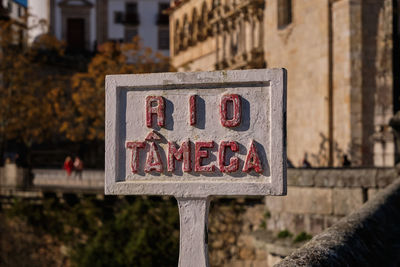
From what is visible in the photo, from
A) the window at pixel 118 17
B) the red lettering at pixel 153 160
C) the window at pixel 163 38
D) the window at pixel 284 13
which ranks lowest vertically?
the red lettering at pixel 153 160

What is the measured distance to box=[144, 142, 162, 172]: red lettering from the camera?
3.80 m

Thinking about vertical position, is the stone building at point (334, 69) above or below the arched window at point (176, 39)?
below

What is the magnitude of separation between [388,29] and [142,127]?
1413 cm

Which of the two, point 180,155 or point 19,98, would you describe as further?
point 19,98

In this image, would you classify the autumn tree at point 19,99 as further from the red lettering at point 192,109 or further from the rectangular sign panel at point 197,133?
the red lettering at point 192,109

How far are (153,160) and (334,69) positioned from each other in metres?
16.9

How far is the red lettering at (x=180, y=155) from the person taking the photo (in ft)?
12.3

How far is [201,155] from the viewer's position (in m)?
3.73

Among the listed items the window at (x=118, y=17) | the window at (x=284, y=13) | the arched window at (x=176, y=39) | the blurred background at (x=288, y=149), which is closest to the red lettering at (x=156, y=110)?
the blurred background at (x=288, y=149)

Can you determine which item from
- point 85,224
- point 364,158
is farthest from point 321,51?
point 85,224

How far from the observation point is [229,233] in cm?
1773

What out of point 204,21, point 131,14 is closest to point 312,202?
point 204,21

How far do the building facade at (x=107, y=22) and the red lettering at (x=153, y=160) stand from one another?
1636 inches

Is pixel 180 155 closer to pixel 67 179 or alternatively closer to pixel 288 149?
pixel 67 179
